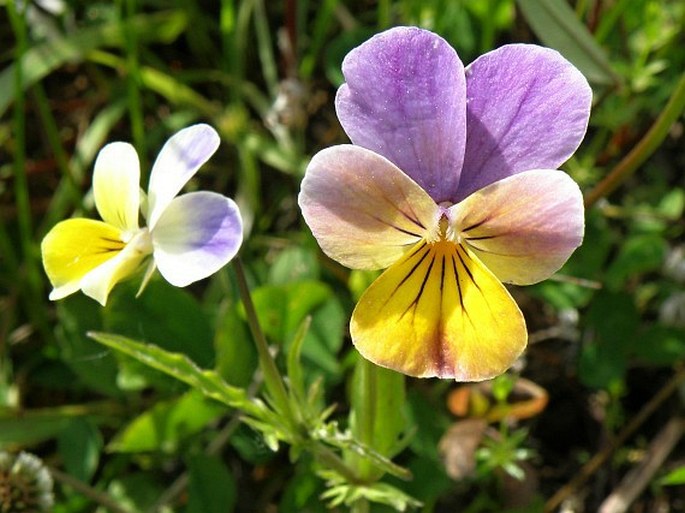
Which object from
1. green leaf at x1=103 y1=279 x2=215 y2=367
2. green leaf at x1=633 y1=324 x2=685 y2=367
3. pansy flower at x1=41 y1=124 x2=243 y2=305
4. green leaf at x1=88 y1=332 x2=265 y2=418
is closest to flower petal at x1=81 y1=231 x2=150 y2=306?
pansy flower at x1=41 y1=124 x2=243 y2=305

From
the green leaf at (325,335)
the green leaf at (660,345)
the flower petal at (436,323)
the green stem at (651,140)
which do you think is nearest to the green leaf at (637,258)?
the green leaf at (660,345)

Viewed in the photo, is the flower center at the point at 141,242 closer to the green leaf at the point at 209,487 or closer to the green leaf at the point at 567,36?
the green leaf at the point at 209,487

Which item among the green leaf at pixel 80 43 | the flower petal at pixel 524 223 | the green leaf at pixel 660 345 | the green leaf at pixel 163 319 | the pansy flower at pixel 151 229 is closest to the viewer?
the flower petal at pixel 524 223

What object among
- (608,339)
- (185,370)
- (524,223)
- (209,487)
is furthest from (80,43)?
(524,223)

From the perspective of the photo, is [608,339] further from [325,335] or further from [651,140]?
[325,335]

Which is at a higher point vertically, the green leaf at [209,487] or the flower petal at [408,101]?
the flower petal at [408,101]

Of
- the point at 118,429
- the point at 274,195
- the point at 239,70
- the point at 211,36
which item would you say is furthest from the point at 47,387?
the point at 211,36

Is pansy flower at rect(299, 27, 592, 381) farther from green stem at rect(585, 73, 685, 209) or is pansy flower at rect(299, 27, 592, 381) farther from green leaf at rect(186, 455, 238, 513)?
green leaf at rect(186, 455, 238, 513)
